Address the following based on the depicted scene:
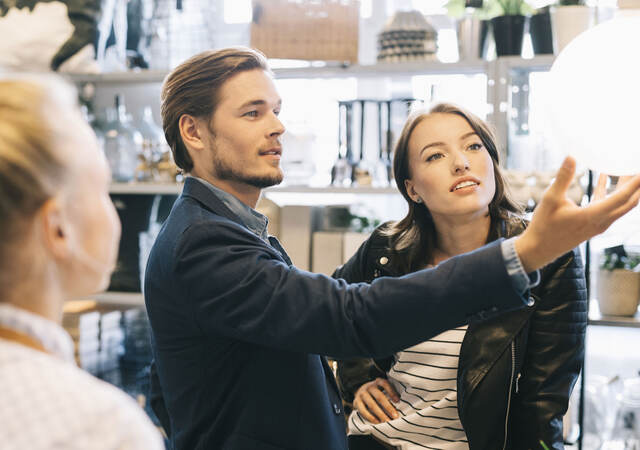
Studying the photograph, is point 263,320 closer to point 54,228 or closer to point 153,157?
point 54,228

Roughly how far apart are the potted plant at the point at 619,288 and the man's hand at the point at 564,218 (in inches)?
60.1

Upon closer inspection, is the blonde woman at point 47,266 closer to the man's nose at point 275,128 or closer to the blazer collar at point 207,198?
the blazer collar at point 207,198

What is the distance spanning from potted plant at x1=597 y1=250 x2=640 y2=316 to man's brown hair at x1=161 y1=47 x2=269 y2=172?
1.51m

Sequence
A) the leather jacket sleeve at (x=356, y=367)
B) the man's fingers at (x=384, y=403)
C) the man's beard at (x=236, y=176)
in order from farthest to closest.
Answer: the leather jacket sleeve at (x=356, y=367) < the man's fingers at (x=384, y=403) < the man's beard at (x=236, y=176)

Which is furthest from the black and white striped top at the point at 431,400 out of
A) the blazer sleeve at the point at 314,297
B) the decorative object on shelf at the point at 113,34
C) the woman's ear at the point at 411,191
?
the decorative object on shelf at the point at 113,34

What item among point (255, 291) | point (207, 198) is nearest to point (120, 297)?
point (207, 198)

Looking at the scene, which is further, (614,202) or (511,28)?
(511,28)

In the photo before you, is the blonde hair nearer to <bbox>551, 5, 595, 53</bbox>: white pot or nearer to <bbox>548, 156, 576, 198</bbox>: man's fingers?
<bbox>548, 156, 576, 198</bbox>: man's fingers

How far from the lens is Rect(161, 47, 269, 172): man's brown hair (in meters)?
1.39

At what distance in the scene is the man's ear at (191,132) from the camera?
139 centimetres

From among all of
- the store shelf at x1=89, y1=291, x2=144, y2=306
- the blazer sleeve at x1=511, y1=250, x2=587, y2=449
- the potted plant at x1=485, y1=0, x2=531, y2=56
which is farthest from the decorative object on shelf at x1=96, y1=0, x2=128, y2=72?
the blazer sleeve at x1=511, y1=250, x2=587, y2=449

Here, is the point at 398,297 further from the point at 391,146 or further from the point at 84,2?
the point at 84,2

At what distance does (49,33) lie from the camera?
274 centimetres

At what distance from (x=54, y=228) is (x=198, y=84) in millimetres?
790
